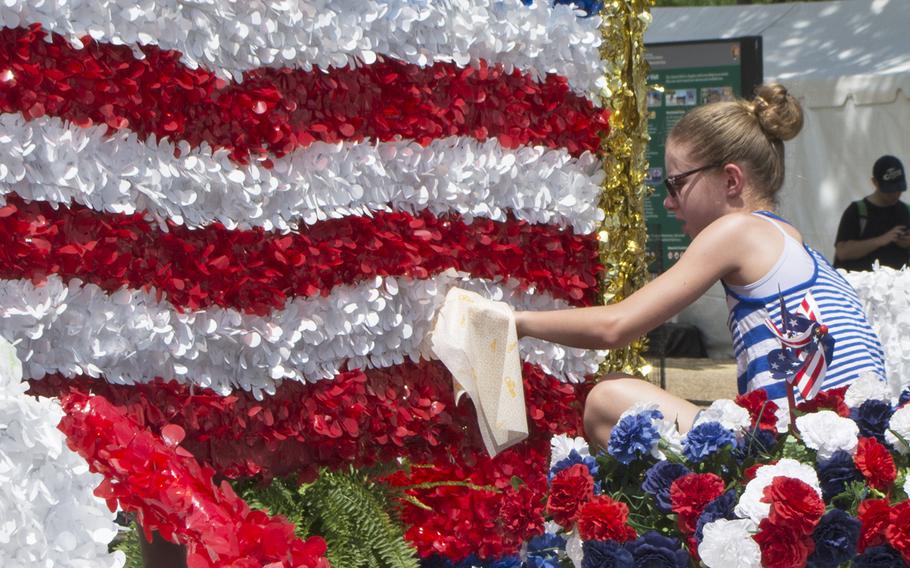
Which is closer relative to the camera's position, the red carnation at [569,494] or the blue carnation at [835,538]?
the blue carnation at [835,538]

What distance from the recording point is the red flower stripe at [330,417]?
7.17 feet

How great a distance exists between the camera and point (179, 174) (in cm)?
214

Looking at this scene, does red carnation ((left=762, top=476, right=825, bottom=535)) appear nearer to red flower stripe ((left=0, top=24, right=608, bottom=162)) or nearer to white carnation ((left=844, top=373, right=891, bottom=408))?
white carnation ((left=844, top=373, right=891, bottom=408))

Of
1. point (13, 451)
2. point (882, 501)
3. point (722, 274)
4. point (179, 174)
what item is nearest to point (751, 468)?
point (882, 501)

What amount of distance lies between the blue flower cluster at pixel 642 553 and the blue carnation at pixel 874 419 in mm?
434

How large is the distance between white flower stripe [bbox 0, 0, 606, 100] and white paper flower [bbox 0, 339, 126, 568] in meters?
0.87

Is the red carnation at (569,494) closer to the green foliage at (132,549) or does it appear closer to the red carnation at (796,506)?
the red carnation at (796,506)

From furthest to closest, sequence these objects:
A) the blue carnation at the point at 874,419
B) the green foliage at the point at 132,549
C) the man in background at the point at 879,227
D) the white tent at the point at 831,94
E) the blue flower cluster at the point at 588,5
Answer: the white tent at the point at 831,94
the man in background at the point at 879,227
the blue flower cluster at the point at 588,5
the green foliage at the point at 132,549
the blue carnation at the point at 874,419

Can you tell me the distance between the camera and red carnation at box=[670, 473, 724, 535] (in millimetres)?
1994

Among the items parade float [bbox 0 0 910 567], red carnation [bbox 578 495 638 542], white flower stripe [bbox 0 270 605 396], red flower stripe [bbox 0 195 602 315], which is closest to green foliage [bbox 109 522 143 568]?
parade float [bbox 0 0 910 567]

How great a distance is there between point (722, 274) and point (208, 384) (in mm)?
1163

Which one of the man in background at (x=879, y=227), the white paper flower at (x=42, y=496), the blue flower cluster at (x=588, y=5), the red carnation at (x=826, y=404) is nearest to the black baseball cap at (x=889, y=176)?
the man in background at (x=879, y=227)

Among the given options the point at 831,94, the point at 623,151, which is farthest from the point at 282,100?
the point at 831,94

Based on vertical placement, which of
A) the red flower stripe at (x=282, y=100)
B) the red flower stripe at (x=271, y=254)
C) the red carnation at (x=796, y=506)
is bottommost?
the red carnation at (x=796, y=506)
